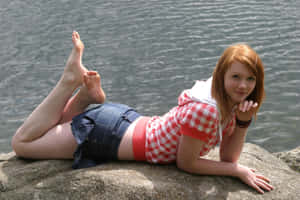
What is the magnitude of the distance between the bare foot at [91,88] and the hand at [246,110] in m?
1.42

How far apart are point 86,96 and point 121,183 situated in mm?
1076

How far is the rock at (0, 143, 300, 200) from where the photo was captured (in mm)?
3262

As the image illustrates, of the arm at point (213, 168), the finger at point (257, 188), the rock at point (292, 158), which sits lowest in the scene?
the rock at point (292, 158)

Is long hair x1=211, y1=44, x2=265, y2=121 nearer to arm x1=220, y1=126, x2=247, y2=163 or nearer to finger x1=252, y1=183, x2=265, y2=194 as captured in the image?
arm x1=220, y1=126, x2=247, y2=163

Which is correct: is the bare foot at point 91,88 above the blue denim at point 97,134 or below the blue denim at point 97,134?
above

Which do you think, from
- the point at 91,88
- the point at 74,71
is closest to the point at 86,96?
the point at 91,88

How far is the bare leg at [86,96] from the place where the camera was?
12.6 feet

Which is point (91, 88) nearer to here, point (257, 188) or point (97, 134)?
point (97, 134)

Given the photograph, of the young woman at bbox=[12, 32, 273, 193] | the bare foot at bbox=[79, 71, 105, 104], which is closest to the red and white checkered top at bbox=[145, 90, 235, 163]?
the young woman at bbox=[12, 32, 273, 193]

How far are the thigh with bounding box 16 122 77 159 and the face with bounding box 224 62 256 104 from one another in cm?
156

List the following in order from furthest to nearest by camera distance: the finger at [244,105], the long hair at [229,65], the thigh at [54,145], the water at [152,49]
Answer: the water at [152,49] < the thigh at [54,145] < the finger at [244,105] < the long hair at [229,65]

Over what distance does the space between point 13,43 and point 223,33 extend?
17.9ft

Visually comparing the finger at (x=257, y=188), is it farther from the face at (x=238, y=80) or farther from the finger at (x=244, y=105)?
the face at (x=238, y=80)

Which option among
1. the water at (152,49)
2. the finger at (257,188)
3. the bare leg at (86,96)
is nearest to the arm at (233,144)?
the finger at (257,188)
